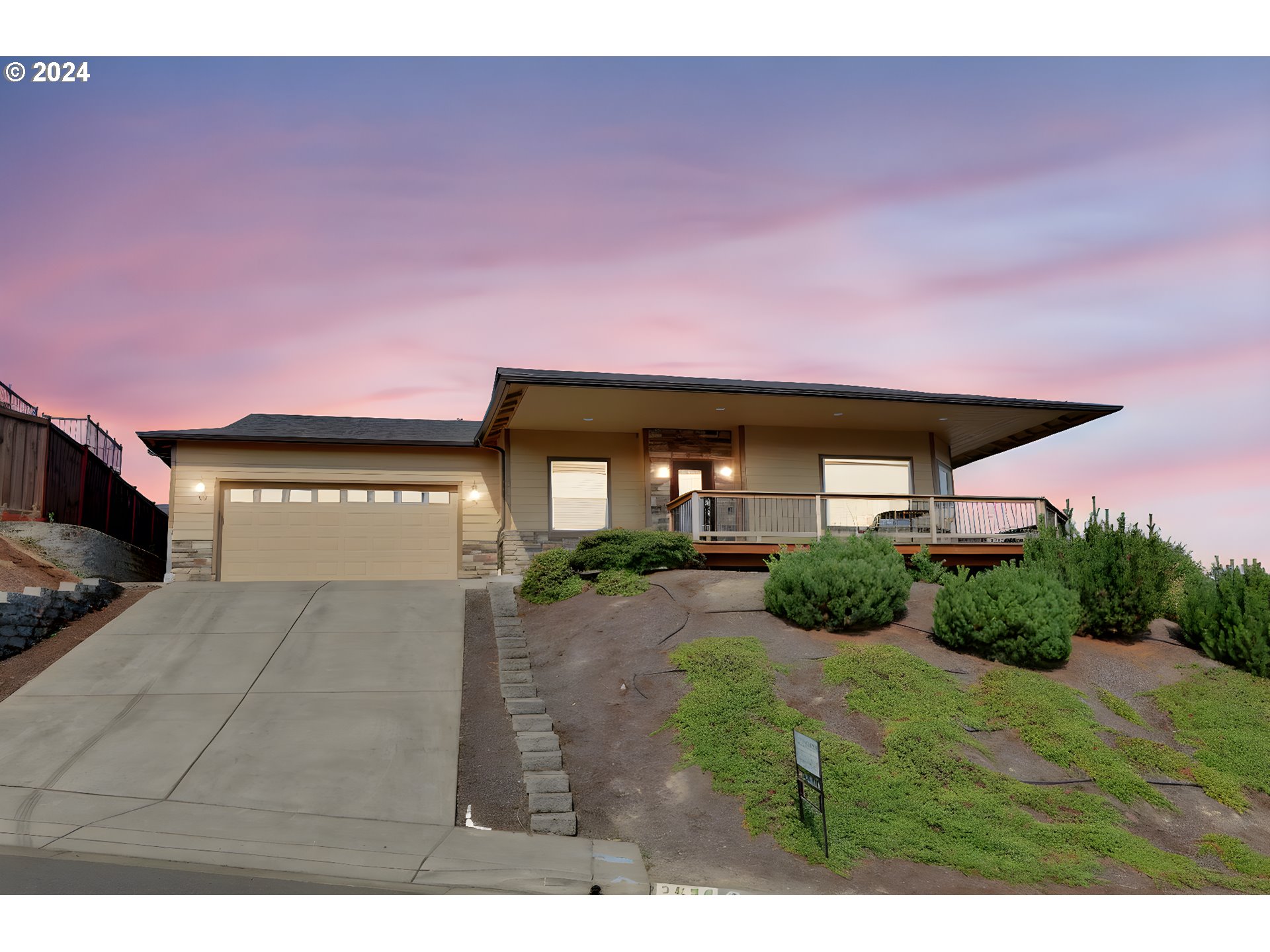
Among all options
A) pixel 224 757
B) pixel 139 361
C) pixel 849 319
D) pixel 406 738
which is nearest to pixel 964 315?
pixel 849 319

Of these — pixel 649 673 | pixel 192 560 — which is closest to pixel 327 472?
pixel 192 560

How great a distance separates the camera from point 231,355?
19.4 meters

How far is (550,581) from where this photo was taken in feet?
46.2

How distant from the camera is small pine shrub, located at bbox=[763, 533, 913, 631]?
441 inches

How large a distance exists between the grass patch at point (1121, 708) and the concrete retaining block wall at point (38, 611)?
1385cm

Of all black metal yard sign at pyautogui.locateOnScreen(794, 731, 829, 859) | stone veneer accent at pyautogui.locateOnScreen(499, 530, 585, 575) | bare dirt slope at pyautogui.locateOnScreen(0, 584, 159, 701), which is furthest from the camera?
stone veneer accent at pyautogui.locateOnScreen(499, 530, 585, 575)

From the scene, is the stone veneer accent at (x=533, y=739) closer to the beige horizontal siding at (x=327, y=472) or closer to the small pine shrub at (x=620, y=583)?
the small pine shrub at (x=620, y=583)

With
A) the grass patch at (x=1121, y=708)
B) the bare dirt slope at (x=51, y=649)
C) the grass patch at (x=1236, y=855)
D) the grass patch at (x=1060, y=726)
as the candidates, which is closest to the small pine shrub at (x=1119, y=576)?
the grass patch at (x=1121, y=708)

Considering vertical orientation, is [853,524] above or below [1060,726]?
above

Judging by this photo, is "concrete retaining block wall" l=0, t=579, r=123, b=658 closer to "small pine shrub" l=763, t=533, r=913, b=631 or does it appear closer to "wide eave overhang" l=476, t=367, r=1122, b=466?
"wide eave overhang" l=476, t=367, r=1122, b=466

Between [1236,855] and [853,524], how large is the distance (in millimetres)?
11465

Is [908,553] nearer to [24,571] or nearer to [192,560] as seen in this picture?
[192,560]

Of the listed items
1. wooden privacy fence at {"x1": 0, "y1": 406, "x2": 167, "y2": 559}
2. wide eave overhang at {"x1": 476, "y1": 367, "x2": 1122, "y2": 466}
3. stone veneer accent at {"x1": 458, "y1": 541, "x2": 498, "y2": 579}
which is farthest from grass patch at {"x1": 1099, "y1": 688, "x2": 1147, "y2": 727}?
wooden privacy fence at {"x1": 0, "y1": 406, "x2": 167, "y2": 559}

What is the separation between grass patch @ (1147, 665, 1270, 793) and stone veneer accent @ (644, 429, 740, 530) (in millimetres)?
10132
